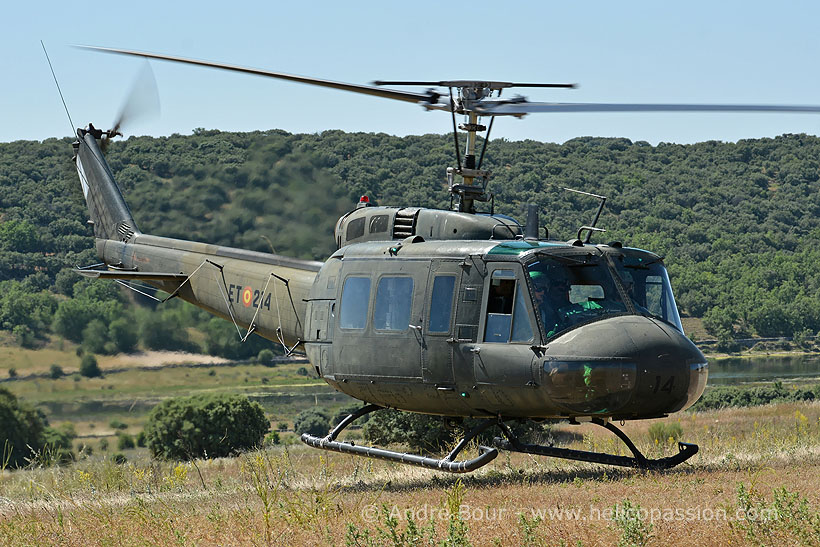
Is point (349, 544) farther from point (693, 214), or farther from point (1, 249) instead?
point (693, 214)

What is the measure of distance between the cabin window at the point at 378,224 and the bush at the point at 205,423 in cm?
2294

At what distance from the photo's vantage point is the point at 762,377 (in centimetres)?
4591

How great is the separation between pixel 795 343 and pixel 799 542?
51.4m

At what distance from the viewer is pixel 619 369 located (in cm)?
966

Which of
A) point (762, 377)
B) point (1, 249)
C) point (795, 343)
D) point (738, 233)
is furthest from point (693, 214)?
point (1, 249)

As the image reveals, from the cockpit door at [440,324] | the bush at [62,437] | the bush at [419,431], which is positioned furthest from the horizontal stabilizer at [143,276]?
the bush at [62,437]

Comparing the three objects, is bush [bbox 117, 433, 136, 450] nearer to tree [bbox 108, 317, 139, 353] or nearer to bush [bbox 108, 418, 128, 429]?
bush [bbox 108, 418, 128, 429]

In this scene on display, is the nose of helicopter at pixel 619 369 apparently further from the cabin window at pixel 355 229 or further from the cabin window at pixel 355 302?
the cabin window at pixel 355 229

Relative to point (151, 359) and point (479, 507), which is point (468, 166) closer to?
point (479, 507)

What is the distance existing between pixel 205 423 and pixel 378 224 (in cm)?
2438

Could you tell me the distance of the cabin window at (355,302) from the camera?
37.7 ft

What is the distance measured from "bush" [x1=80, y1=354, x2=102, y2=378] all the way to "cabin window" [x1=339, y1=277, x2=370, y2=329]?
1935 cm

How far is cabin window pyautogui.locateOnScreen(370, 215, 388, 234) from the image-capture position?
12361mm

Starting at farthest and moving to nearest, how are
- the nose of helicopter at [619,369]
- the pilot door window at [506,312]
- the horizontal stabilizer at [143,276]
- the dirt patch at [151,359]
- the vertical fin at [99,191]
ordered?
the dirt patch at [151,359] → the vertical fin at [99,191] → the horizontal stabilizer at [143,276] → the pilot door window at [506,312] → the nose of helicopter at [619,369]
